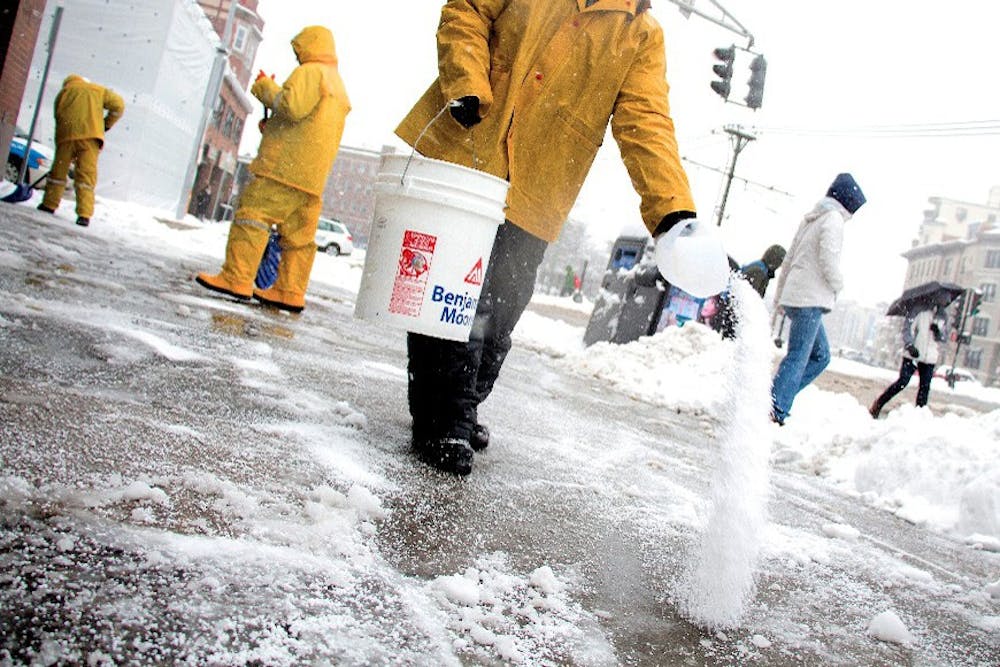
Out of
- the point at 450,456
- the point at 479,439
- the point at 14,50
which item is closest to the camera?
the point at 450,456

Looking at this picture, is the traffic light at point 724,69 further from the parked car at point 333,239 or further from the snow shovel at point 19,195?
the parked car at point 333,239

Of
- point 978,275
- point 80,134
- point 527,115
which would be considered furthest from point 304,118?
point 978,275

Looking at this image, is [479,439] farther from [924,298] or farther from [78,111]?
[924,298]

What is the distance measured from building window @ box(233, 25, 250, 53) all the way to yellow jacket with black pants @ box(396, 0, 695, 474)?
48.3 m

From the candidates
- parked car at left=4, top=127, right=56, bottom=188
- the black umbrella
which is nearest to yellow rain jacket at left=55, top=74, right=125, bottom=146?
parked car at left=4, top=127, right=56, bottom=188

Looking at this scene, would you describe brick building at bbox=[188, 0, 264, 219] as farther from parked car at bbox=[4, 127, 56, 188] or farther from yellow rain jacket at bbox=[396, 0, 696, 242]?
yellow rain jacket at bbox=[396, 0, 696, 242]

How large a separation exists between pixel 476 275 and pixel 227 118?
143ft

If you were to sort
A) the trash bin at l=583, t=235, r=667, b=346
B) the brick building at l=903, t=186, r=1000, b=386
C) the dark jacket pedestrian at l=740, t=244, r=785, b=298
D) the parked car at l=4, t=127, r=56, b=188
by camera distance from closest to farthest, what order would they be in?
1. the dark jacket pedestrian at l=740, t=244, r=785, b=298
2. the trash bin at l=583, t=235, r=667, b=346
3. the parked car at l=4, t=127, r=56, b=188
4. the brick building at l=903, t=186, r=1000, b=386

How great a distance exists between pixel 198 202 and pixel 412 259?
3005 centimetres

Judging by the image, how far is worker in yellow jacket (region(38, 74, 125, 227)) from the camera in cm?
777

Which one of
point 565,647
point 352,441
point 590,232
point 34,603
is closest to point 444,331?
point 352,441

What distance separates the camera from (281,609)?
3.83ft

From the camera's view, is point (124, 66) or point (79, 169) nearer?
point (79, 169)

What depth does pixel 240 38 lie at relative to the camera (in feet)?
149
